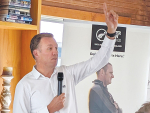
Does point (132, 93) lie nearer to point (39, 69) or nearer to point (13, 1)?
point (39, 69)

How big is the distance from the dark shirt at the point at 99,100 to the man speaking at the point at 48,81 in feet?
3.00

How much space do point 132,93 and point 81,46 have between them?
0.86m

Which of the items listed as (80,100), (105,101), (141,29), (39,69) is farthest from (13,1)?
(141,29)

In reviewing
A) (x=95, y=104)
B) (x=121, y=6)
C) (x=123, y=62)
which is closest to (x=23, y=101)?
(x=95, y=104)

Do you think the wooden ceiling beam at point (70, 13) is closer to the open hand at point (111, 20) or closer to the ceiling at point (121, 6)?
the ceiling at point (121, 6)

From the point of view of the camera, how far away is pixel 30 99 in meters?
1.79

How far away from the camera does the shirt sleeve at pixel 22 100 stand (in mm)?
1741

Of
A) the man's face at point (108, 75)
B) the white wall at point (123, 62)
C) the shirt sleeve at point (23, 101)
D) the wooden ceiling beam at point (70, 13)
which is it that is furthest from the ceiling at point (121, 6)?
the shirt sleeve at point (23, 101)

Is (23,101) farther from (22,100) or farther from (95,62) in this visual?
(95,62)

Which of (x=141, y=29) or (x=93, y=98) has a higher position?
(x=141, y=29)

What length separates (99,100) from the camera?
2.81 meters

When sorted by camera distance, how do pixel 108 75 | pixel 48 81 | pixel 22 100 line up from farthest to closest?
pixel 108 75, pixel 48 81, pixel 22 100

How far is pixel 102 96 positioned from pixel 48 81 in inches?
44.7

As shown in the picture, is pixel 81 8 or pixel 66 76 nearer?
pixel 66 76
